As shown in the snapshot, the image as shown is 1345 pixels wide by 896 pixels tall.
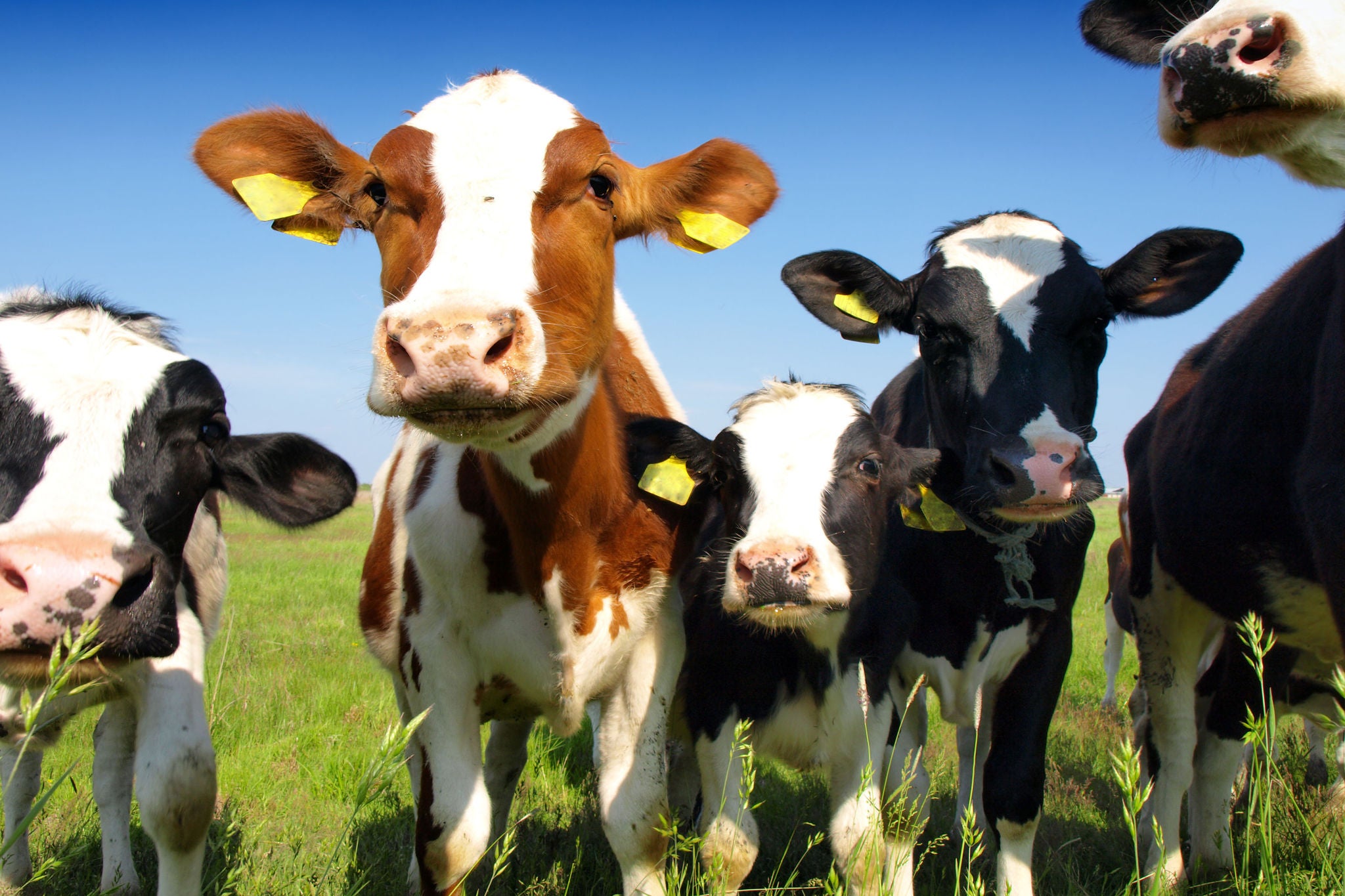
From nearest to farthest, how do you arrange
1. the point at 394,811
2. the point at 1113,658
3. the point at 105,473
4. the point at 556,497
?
1. the point at 105,473
2. the point at 556,497
3. the point at 394,811
4. the point at 1113,658

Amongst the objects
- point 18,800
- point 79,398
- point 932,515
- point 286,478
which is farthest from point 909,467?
point 18,800

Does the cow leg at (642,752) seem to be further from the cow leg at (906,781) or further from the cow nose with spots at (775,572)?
the cow leg at (906,781)

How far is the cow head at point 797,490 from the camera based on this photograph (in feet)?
11.4

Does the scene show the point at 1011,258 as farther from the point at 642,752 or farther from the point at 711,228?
the point at 642,752

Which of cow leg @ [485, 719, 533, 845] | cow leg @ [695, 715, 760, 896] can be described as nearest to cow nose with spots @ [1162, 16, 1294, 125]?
cow leg @ [695, 715, 760, 896]

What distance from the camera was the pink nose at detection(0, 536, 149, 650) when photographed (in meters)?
2.57

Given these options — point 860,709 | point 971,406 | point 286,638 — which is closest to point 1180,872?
point 860,709

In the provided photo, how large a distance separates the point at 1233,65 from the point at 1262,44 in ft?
0.29

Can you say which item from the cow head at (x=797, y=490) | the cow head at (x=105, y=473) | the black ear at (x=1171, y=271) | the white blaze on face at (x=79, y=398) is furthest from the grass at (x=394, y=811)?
the black ear at (x=1171, y=271)

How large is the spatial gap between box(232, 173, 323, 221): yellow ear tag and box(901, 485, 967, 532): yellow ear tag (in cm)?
283

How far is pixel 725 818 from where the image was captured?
386 cm

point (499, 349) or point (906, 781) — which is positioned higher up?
point (499, 349)

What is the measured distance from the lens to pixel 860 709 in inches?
164

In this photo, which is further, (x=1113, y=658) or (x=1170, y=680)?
(x=1113, y=658)
